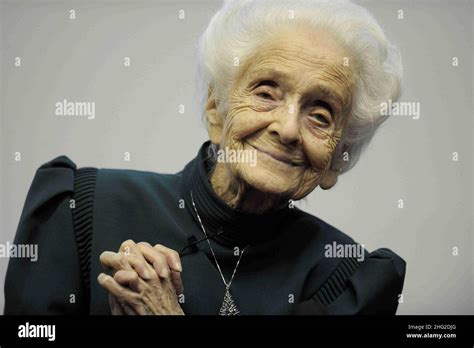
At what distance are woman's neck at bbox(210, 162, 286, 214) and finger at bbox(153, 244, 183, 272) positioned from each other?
185 millimetres

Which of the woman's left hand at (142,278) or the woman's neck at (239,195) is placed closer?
the woman's left hand at (142,278)

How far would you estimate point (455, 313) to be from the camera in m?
1.86

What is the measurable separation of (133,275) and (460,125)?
90 cm

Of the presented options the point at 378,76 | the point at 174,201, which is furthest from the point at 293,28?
the point at 174,201

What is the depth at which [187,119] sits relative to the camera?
5.93 feet

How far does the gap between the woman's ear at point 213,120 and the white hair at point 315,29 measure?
0.06 ft

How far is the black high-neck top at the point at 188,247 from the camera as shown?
1.61 m

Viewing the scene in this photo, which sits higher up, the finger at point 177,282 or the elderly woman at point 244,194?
the elderly woman at point 244,194

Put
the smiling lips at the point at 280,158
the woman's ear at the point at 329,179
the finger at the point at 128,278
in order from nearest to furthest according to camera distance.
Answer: the finger at the point at 128,278
the smiling lips at the point at 280,158
the woman's ear at the point at 329,179

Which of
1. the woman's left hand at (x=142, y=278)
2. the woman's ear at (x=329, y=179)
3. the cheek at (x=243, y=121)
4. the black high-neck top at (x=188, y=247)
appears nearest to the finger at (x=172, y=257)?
the woman's left hand at (x=142, y=278)

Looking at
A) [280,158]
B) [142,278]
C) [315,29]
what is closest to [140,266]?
[142,278]

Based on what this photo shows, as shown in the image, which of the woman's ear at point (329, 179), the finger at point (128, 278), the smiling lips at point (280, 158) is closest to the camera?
the finger at point (128, 278)

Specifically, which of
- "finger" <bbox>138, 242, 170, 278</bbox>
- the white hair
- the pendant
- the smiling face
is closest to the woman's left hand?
"finger" <bbox>138, 242, 170, 278</bbox>

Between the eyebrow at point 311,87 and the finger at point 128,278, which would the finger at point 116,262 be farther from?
the eyebrow at point 311,87
